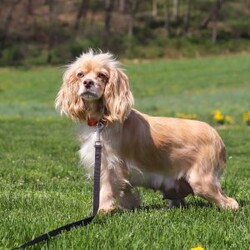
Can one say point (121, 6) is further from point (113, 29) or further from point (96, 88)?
point (96, 88)

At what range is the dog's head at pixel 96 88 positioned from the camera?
600cm

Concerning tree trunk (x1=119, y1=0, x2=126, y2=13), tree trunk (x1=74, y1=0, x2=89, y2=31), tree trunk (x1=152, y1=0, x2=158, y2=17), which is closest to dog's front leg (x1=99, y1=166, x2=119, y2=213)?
tree trunk (x1=74, y1=0, x2=89, y2=31)

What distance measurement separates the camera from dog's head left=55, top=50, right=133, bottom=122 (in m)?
6.00

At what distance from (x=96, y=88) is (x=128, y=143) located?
2.06 ft

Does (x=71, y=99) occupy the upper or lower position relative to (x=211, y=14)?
upper

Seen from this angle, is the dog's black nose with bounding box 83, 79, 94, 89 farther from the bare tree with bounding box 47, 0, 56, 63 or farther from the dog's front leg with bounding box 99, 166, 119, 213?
the bare tree with bounding box 47, 0, 56, 63

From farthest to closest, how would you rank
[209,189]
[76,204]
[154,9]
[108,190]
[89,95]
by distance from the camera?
1. [154,9]
2. [76,204]
3. [209,189]
4. [108,190]
5. [89,95]

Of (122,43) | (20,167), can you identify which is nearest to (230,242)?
(20,167)

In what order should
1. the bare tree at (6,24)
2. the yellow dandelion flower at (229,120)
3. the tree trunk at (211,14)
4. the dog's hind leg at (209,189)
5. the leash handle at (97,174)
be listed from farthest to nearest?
the tree trunk at (211,14), the bare tree at (6,24), the yellow dandelion flower at (229,120), the dog's hind leg at (209,189), the leash handle at (97,174)

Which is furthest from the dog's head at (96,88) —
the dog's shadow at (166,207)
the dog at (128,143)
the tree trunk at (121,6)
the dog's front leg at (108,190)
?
the tree trunk at (121,6)

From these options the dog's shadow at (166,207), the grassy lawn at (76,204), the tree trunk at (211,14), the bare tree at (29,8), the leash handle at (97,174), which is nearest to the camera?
the grassy lawn at (76,204)

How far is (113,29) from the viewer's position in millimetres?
64062

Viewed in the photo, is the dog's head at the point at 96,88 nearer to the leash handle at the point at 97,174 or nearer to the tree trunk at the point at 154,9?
the leash handle at the point at 97,174

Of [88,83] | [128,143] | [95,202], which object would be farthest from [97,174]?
[88,83]
